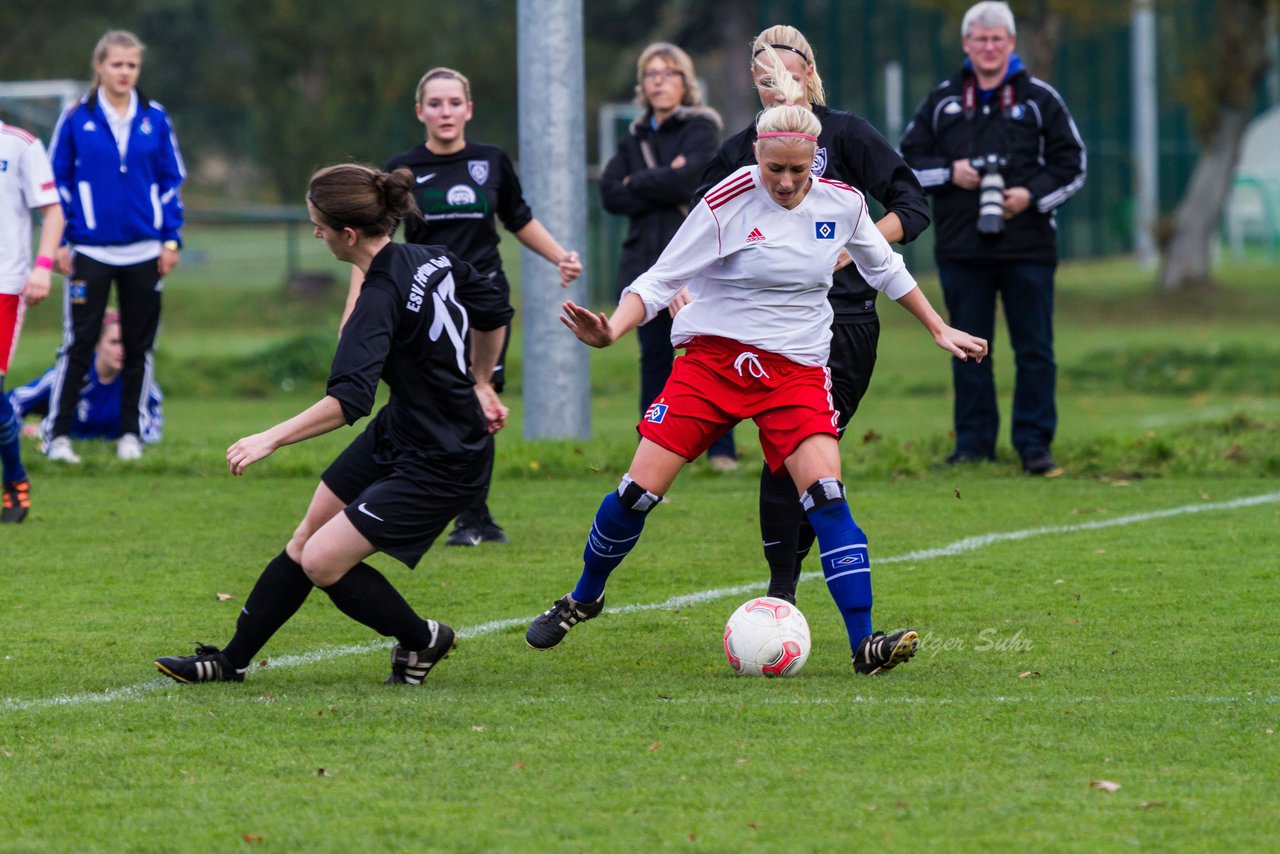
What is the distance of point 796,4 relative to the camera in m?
36.3

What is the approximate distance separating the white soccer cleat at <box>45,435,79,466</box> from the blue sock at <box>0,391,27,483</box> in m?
1.90

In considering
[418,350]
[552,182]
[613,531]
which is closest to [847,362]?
[613,531]

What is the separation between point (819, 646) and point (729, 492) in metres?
3.74

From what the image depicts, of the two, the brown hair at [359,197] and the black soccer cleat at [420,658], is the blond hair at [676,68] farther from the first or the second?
the black soccer cleat at [420,658]

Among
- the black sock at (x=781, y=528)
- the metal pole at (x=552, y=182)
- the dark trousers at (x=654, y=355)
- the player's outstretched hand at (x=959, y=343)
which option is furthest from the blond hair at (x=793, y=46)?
the metal pole at (x=552, y=182)

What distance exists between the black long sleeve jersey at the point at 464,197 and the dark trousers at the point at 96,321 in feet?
10.3

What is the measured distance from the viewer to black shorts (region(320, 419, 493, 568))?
5457mm

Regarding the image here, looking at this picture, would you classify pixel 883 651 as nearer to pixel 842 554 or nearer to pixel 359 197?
pixel 842 554

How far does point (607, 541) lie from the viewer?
19.4 feet

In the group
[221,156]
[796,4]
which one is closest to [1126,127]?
[796,4]

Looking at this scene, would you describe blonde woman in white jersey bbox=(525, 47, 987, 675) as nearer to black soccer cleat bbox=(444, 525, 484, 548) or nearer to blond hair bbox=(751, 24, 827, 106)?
blond hair bbox=(751, 24, 827, 106)

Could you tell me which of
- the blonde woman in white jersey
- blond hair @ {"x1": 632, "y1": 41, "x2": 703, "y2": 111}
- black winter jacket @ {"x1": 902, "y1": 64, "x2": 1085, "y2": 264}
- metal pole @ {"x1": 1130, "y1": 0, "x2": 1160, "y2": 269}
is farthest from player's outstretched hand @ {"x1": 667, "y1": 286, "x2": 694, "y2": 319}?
metal pole @ {"x1": 1130, "y1": 0, "x2": 1160, "y2": 269}

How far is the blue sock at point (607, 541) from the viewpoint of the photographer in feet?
19.3

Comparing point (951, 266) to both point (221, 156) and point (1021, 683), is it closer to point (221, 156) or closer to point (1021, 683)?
point (1021, 683)
